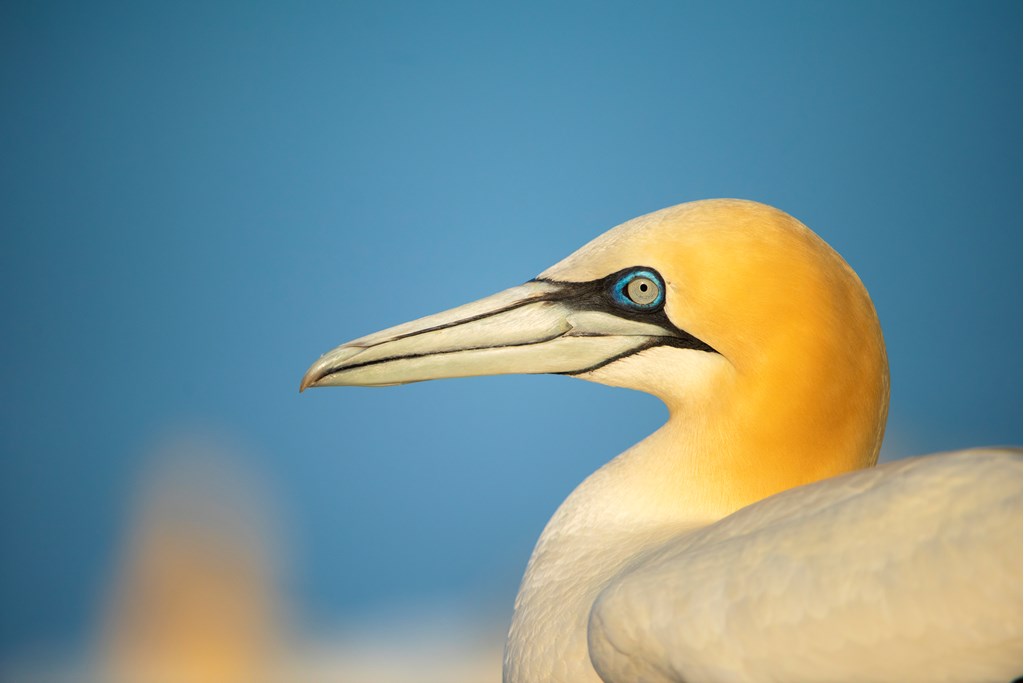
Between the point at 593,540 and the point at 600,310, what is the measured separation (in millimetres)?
387

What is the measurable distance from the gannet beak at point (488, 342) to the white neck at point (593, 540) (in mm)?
198

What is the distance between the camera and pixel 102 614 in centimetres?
419

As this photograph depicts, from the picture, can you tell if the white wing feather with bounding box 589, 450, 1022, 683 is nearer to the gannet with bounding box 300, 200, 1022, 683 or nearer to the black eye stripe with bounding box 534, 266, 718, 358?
the gannet with bounding box 300, 200, 1022, 683

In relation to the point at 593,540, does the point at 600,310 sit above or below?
above

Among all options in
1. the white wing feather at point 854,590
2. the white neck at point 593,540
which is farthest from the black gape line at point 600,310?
the white wing feather at point 854,590

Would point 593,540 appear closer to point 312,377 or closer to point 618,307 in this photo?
point 618,307

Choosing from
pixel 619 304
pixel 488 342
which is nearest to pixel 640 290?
pixel 619 304

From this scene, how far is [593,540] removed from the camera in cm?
170

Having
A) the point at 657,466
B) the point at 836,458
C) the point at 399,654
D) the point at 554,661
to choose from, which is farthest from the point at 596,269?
the point at 399,654

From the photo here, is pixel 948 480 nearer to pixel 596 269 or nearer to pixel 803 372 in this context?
pixel 803 372

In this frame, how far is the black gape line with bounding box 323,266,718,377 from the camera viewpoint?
1.66 meters

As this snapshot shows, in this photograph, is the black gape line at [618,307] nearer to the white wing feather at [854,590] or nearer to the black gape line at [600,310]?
the black gape line at [600,310]

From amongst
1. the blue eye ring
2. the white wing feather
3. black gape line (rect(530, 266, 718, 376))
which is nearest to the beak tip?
black gape line (rect(530, 266, 718, 376))

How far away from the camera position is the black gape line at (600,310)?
166 cm
